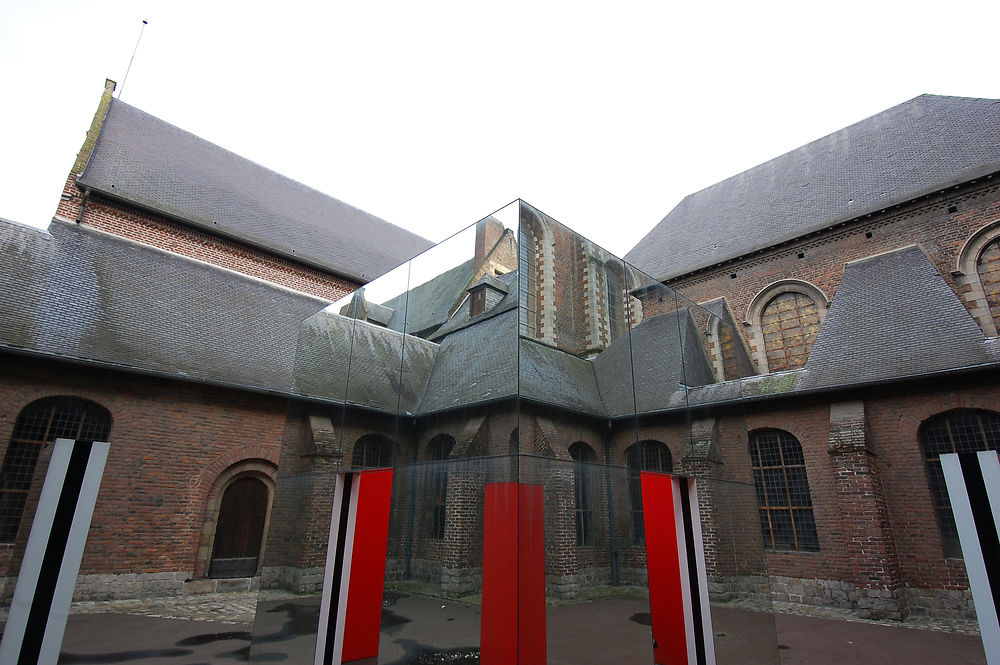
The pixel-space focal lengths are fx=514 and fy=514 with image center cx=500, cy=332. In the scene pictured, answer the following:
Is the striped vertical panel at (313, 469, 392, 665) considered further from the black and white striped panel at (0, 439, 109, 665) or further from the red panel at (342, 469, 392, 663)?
the black and white striped panel at (0, 439, 109, 665)

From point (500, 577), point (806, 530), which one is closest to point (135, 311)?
point (500, 577)

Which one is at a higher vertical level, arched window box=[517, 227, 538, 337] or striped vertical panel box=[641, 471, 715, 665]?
arched window box=[517, 227, 538, 337]

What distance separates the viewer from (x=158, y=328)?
11.7 meters

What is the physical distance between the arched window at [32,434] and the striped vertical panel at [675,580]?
9.90m

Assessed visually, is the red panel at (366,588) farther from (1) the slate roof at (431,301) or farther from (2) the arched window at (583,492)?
(2) the arched window at (583,492)

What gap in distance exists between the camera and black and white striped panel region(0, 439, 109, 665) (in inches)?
113

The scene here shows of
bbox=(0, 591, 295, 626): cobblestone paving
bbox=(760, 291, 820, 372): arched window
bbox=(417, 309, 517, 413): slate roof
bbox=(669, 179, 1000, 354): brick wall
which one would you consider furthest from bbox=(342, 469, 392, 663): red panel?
bbox=(669, 179, 1000, 354): brick wall

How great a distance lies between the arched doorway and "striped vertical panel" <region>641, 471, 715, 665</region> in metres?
9.53

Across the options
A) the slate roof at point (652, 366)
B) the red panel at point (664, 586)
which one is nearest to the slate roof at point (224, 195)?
the slate roof at point (652, 366)

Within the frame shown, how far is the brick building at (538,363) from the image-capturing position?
5.63m

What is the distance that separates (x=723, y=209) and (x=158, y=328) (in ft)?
61.0

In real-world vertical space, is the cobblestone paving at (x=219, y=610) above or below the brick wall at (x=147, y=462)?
below

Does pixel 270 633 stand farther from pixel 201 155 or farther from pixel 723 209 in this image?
pixel 723 209

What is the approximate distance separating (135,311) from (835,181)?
65.6ft
